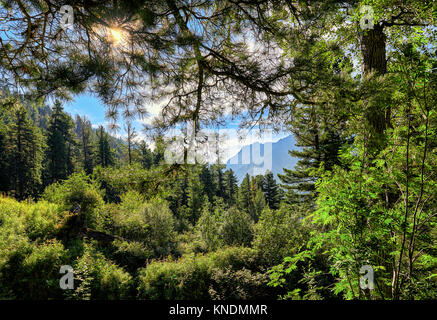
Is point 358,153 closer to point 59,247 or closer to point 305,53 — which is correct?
point 305,53

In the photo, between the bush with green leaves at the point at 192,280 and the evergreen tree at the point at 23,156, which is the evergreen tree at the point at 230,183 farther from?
the bush with green leaves at the point at 192,280

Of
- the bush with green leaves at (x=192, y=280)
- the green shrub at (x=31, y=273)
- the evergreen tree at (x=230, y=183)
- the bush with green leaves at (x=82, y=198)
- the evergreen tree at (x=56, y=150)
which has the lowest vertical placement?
the bush with green leaves at (x=192, y=280)

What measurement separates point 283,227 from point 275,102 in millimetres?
6068

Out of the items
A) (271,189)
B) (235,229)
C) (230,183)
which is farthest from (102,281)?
(271,189)

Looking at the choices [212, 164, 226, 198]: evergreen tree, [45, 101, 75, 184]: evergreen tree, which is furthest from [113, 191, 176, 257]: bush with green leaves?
[45, 101, 75, 184]: evergreen tree

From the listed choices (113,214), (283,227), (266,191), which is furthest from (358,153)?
(266,191)

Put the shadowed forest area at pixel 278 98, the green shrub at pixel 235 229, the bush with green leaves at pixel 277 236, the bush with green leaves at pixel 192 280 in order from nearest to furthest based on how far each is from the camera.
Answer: the shadowed forest area at pixel 278 98
the bush with green leaves at pixel 192 280
the bush with green leaves at pixel 277 236
the green shrub at pixel 235 229

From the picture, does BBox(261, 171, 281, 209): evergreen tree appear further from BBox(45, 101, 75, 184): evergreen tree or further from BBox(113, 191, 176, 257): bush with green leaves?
BBox(45, 101, 75, 184): evergreen tree

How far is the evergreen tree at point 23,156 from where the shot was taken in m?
20.6

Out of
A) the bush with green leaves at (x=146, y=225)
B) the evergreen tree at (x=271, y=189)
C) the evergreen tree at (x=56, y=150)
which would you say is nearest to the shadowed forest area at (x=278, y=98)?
the bush with green leaves at (x=146, y=225)

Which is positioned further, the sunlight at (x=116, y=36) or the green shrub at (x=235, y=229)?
the green shrub at (x=235, y=229)

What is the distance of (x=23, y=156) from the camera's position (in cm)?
2094

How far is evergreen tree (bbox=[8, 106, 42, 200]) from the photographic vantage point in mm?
20609

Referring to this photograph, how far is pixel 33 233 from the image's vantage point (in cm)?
638
